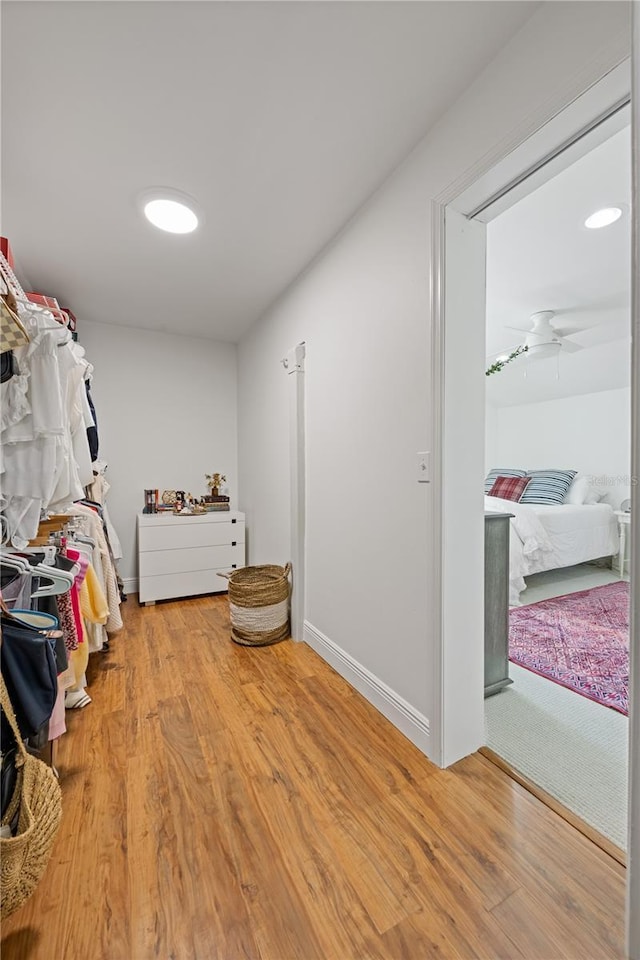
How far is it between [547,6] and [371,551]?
6.15ft

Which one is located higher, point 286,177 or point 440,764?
point 286,177

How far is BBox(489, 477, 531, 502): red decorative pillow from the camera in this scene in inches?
135

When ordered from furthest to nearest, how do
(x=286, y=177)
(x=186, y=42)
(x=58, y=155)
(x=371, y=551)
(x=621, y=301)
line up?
(x=621, y=301) < (x=371, y=551) < (x=286, y=177) < (x=58, y=155) < (x=186, y=42)

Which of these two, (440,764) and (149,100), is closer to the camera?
(149,100)

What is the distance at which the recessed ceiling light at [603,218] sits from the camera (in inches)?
76.2

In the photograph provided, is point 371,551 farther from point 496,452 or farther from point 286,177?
point 496,452

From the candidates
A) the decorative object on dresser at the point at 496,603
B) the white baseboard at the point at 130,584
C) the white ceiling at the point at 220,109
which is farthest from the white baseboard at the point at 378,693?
the white ceiling at the point at 220,109

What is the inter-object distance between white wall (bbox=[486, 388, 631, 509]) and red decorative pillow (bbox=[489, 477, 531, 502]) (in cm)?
14

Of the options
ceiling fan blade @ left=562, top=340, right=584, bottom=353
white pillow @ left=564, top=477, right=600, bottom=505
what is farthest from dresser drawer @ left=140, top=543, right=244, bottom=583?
ceiling fan blade @ left=562, top=340, right=584, bottom=353

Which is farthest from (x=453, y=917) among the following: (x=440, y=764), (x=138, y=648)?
(x=138, y=648)

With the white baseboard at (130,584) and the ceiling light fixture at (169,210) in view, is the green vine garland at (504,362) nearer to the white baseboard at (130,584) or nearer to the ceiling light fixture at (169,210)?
the ceiling light fixture at (169,210)

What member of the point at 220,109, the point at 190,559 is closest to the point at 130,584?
the point at 190,559

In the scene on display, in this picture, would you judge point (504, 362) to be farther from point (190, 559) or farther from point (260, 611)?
point (190, 559)

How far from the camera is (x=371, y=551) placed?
1.92 metres
